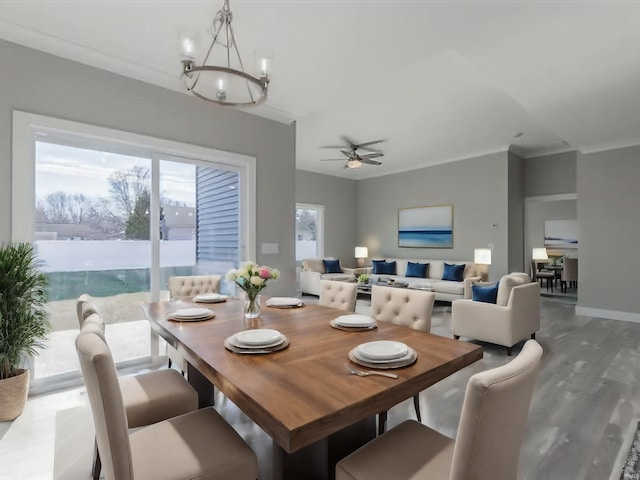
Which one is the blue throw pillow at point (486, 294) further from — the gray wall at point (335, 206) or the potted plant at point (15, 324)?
the gray wall at point (335, 206)

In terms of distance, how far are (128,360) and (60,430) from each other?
0.99 metres

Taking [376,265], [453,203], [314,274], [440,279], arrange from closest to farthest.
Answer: [440,279]
[453,203]
[314,274]
[376,265]

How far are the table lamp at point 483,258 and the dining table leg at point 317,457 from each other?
5.45 m

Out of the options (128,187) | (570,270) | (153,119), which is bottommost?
(570,270)

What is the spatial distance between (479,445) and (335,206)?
785 centimetres

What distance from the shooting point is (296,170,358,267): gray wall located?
7.98 meters

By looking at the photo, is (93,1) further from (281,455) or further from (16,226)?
(281,455)

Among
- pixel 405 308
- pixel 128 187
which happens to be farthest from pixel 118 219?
pixel 405 308

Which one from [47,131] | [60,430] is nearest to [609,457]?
[60,430]

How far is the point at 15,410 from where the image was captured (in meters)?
2.26

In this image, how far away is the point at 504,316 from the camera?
11.5ft

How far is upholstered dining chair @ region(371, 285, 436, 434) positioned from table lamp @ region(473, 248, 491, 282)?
15.0ft

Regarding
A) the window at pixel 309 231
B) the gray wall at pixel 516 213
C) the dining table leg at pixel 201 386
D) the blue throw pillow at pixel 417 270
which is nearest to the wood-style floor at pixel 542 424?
the dining table leg at pixel 201 386

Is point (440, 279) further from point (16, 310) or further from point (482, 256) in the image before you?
point (16, 310)
